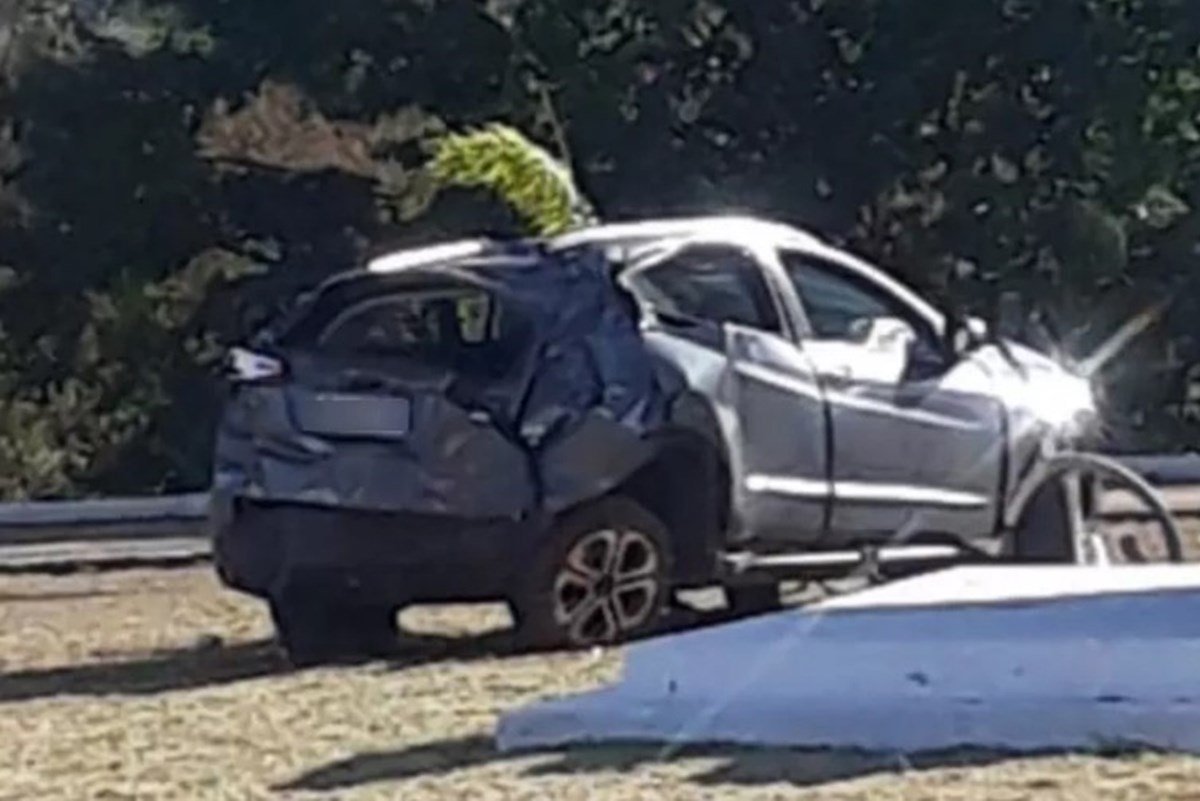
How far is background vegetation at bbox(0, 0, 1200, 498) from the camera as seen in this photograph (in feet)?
116

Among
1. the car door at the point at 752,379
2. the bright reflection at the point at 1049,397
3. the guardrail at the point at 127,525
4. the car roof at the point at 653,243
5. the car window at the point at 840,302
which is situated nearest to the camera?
the car door at the point at 752,379

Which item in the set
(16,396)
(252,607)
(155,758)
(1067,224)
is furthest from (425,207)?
(155,758)

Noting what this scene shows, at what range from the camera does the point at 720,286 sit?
13539 millimetres

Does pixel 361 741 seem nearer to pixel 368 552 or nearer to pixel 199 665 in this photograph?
pixel 368 552

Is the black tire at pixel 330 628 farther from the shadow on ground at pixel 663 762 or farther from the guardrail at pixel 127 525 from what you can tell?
the guardrail at pixel 127 525

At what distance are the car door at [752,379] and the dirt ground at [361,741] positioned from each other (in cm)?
104

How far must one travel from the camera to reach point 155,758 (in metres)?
10.5

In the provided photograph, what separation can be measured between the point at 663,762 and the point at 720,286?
4090 mm

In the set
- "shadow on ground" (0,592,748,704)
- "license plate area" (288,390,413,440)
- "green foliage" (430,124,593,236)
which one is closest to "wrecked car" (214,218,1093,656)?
"license plate area" (288,390,413,440)

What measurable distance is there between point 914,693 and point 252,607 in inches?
262

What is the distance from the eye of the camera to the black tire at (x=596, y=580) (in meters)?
12.9

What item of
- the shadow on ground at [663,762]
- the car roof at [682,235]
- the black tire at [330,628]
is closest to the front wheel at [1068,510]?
the car roof at [682,235]

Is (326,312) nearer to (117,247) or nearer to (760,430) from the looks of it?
(760,430)

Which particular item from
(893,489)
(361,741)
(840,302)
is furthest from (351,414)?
(361,741)
